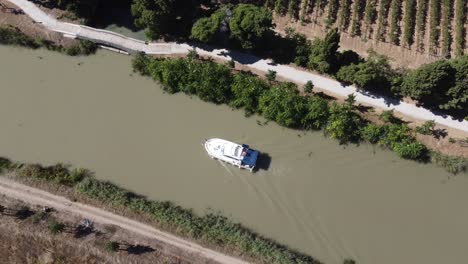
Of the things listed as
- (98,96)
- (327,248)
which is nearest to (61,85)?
(98,96)

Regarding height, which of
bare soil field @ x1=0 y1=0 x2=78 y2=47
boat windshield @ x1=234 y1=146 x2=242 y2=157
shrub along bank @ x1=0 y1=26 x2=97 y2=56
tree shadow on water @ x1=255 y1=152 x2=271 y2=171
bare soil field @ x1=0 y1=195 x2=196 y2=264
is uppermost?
bare soil field @ x1=0 y1=0 x2=78 y2=47

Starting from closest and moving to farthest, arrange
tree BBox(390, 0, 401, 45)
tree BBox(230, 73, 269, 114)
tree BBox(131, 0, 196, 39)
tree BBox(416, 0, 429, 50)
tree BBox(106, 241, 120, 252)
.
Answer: tree BBox(106, 241, 120, 252), tree BBox(131, 0, 196, 39), tree BBox(230, 73, 269, 114), tree BBox(390, 0, 401, 45), tree BBox(416, 0, 429, 50)

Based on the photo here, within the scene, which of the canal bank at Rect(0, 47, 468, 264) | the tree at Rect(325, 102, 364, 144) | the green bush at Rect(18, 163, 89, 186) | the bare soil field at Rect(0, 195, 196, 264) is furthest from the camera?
the tree at Rect(325, 102, 364, 144)

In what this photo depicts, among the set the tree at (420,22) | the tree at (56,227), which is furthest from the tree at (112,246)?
the tree at (420,22)

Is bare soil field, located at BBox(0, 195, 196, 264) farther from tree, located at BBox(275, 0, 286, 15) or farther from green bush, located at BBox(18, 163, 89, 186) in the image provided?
tree, located at BBox(275, 0, 286, 15)

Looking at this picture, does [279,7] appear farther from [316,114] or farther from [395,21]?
[316,114]

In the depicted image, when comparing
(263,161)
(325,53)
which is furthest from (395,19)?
(263,161)

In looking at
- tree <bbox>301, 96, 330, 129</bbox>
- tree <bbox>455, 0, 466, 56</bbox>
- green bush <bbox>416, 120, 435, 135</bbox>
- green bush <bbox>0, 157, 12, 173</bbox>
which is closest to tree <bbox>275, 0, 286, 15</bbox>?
tree <bbox>301, 96, 330, 129</bbox>
